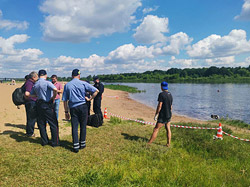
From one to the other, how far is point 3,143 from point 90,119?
3042mm

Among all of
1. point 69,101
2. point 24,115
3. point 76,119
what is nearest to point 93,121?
point 76,119

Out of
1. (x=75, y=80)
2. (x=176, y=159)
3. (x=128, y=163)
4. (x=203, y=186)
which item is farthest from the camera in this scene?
(x=75, y=80)

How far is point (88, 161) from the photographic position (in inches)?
163

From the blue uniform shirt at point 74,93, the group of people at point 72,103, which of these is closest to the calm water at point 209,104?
the group of people at point 72,103

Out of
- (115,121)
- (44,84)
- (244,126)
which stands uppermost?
(44,84)

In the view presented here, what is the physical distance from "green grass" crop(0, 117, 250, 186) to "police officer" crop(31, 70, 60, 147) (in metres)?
0.47

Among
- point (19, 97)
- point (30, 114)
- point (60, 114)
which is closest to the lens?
point (30, 114)

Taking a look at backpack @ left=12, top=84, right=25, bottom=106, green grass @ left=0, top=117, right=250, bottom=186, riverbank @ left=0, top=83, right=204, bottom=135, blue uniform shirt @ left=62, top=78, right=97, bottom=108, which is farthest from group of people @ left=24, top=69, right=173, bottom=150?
riverbank @ left=0, top=83, right=204, bottom=135

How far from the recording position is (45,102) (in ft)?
15.8

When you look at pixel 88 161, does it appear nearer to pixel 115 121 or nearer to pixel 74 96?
pixel 74 96

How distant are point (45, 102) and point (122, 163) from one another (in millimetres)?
2830

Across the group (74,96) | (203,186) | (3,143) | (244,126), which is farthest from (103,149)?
(244,126)

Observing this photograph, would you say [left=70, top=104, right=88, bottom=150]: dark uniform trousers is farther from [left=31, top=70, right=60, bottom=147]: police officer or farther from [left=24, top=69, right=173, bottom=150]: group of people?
[left=31, top=70, right=60, bottom=147]: police officer

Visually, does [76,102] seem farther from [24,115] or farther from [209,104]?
[209,104]
